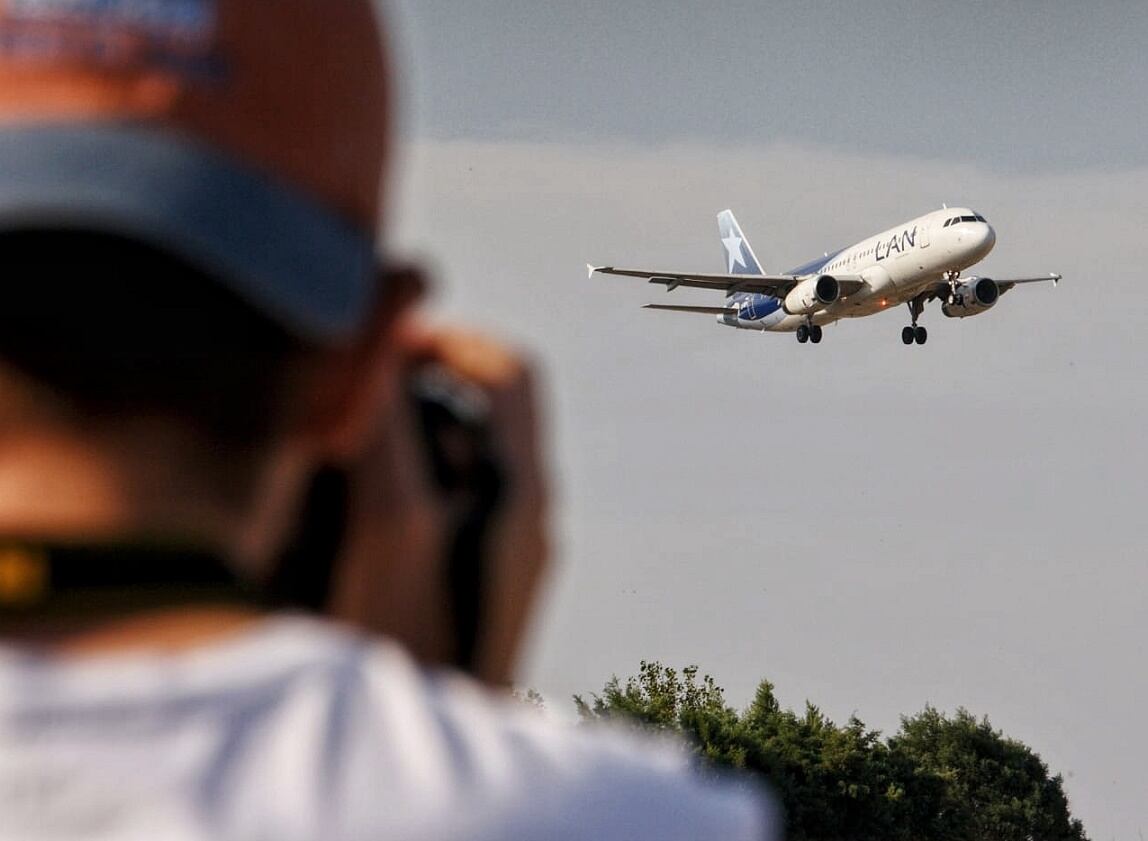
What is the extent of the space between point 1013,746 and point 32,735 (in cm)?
10523

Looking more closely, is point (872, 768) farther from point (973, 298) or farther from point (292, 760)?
point (292, 760)

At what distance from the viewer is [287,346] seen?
3.71ft

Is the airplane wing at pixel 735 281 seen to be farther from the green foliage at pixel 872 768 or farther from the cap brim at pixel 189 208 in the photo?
the cap brim at pixel 189 208

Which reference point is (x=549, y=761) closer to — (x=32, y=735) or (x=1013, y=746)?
(x=32, y=735)

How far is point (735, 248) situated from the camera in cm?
7994

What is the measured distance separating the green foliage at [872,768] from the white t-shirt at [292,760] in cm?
6771

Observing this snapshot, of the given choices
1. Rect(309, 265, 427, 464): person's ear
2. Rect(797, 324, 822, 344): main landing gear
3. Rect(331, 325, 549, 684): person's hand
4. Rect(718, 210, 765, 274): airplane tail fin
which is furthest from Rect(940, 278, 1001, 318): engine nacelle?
Rect(309, 265, 427, 464): person's ear

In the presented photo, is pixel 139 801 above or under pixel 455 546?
under

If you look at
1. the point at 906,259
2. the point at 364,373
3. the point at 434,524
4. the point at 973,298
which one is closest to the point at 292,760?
the point at 364,373

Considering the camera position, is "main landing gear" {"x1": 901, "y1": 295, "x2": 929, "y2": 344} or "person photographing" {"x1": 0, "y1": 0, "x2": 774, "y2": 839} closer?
"person photographing" {"x1": 0, "y1": 0, "x2": 774, "y2": 839}

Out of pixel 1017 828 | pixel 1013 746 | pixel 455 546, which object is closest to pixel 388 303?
pixel 455 546

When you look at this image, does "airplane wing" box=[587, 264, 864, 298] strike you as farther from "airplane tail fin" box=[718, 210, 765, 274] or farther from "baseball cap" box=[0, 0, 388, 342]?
"baseball cap" box=[0, 0, 388, 342]

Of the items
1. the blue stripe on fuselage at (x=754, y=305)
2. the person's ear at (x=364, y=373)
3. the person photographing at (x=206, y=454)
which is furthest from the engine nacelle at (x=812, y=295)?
the person photographing at (x=206, y=454)

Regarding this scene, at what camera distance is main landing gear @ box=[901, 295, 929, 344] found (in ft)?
173
